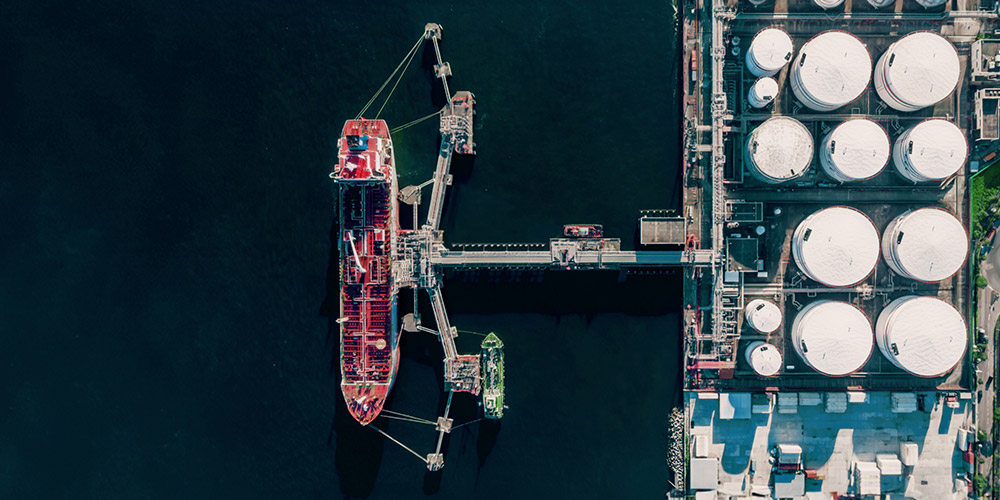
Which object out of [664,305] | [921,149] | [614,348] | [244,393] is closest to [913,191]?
[921,149]

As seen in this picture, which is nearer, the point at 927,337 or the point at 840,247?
the point at 840,247

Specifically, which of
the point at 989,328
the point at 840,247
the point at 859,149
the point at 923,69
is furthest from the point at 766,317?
the point at 923,69

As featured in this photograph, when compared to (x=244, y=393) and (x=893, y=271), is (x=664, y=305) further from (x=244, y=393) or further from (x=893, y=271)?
(x=244, y=393)

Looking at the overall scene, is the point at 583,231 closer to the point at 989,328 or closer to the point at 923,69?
the point at 923,69

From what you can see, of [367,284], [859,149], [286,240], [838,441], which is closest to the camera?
[859,149]

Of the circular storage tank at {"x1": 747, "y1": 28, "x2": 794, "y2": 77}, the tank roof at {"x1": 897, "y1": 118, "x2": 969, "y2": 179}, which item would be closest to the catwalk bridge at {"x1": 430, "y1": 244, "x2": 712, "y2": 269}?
the circular storage tank at {"x1": 747, "y1": 28, "x2": 794, "y2": 77}

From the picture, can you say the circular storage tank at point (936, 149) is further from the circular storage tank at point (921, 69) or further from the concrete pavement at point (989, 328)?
the concrete pavement at point (989, 328)
